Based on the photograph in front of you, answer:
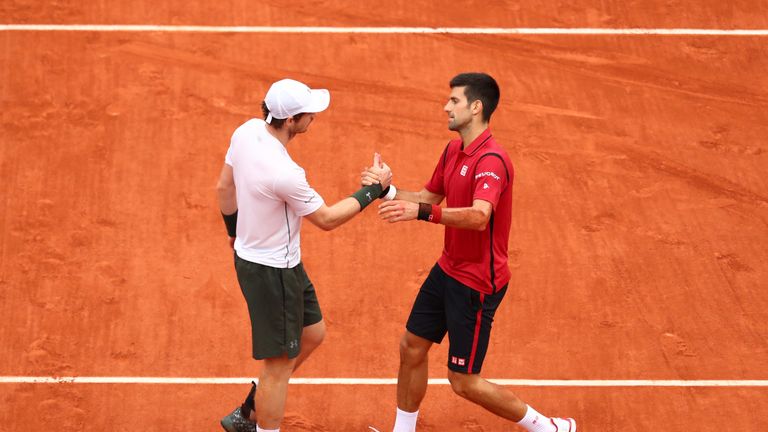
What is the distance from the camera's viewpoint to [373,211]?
429 inches

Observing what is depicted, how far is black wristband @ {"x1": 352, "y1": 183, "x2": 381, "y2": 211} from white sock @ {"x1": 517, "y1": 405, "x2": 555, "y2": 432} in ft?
6.04

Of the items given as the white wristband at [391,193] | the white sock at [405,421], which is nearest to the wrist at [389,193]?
the white wristband at [391,193]

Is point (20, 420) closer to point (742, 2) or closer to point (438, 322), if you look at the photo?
point (438, 322)

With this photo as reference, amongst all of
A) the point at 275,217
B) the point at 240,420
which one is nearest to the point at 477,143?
the point at 275,217

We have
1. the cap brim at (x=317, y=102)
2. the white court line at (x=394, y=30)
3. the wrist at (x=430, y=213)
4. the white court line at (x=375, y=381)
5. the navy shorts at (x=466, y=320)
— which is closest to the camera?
the cap brim at (x=317, y=102)

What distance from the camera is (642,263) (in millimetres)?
10273

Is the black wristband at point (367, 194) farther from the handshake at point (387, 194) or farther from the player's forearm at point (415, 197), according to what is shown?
the player's forearm at point (415, 197)

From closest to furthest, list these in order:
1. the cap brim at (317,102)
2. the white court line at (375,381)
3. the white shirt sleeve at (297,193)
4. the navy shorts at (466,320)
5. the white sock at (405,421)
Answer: the white shirt sleeve at (297,193) < the cap brim at (317,102) < the navy shorts at (466,320) < the white sock at (405,421) < the white court line at (375,381)

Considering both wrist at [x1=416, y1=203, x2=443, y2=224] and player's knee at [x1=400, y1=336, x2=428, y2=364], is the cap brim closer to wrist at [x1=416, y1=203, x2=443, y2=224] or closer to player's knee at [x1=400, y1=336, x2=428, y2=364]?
wrist at [x1=416, y1=203, x2=443, y2=224]

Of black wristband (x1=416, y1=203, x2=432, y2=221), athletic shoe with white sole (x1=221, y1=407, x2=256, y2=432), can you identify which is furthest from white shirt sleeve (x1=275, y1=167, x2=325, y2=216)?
athletic shoe with white sole (x1=221, y1=407, x2=256, y2=432)

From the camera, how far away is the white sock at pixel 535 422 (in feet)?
25.8

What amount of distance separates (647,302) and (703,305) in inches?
18.9

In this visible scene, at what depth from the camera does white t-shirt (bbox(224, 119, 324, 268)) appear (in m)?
7.01

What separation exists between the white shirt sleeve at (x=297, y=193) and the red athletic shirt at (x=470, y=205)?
3.23 ft
